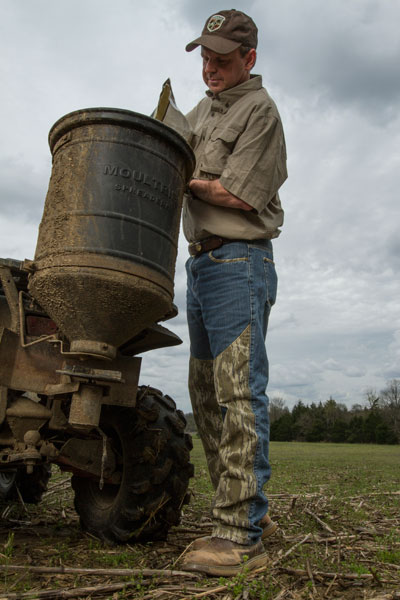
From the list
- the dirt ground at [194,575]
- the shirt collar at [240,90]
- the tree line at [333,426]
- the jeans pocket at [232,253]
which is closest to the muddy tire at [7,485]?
the dirt ground at [194,575]

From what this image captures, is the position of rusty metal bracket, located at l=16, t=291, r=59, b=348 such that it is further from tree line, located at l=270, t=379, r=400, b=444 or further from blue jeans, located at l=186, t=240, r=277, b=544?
tree line, located at l=270, t=379, r=400, b=444

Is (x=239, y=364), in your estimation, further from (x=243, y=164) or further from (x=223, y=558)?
(x=243, y=164)

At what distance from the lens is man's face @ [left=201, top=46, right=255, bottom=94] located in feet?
10.8

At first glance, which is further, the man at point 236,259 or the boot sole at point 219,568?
the man at point 236,259

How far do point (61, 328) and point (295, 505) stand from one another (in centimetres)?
307

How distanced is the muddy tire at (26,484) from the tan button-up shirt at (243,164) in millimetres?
2920

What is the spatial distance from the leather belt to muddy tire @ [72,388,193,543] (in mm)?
988

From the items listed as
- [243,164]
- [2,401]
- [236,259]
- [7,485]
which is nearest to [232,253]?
[236,259]

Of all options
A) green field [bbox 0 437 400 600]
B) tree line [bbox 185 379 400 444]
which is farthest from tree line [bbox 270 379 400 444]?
green field [bbox 0 437 400 600]

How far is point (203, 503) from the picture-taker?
17.2 feet

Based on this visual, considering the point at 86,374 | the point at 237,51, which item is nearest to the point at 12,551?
the point at 86,374

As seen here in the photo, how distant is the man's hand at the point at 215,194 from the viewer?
3.07m

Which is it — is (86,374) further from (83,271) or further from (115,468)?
(115,468)

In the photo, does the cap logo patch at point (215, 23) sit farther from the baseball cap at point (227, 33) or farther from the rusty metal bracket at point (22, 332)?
the rusty metal bracket at point (22, 332)
